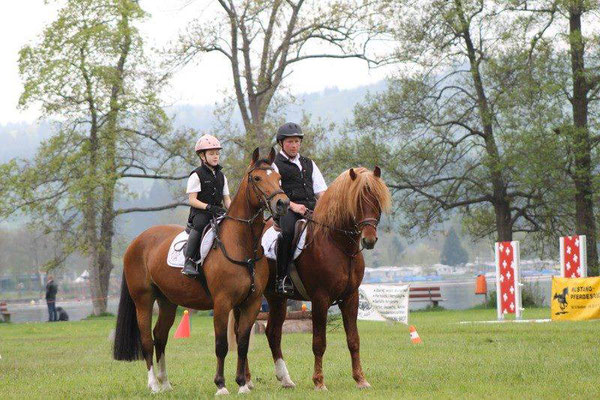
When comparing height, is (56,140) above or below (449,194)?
above

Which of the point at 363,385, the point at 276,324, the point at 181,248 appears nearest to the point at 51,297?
the point at 276,324

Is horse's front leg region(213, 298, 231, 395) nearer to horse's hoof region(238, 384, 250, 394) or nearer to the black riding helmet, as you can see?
horse's hoof region(238, 384, 250, 394)

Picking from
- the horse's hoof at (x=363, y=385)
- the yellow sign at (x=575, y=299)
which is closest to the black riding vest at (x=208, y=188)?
the horse's hoof at (x=363, y=385)

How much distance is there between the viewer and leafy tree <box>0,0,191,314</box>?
41.9 metres

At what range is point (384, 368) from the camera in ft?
41.8

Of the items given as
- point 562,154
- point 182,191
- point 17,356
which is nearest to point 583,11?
point 562,154

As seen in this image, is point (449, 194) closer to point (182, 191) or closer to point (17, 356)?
point (182, 191)

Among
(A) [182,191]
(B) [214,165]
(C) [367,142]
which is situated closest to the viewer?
(B) [214,165]

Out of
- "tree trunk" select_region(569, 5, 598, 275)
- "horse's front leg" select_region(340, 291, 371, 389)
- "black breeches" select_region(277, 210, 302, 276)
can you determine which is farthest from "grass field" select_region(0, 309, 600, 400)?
"tree trunk" select_region(569, 5, 598, 275)

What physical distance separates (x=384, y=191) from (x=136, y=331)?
3801mm

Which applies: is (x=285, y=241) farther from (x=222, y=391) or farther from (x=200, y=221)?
(x=222, y=391)

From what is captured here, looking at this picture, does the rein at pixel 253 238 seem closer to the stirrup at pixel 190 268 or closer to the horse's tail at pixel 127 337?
the stirrup at pixel 190 268

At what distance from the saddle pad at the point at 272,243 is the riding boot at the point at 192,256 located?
852 millimetres

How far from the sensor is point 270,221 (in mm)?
11539
